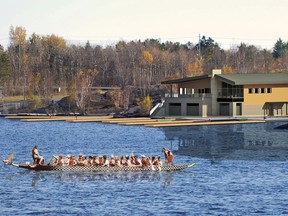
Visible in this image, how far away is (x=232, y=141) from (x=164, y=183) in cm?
3853

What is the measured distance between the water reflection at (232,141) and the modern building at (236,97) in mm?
14967

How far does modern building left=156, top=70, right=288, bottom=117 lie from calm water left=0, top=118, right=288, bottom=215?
3814 cm

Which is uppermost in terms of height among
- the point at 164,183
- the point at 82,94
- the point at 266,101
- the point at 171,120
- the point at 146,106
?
the point at 82,94

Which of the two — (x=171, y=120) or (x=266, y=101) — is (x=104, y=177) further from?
(x=266, y=101)

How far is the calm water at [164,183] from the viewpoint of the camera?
53469 millimetres

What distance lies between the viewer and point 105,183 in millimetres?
63094

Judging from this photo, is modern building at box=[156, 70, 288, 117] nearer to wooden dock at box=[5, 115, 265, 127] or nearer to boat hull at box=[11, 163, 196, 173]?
wooden dock at box=[5, 115, 265, 127]

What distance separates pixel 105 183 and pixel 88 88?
4843 inches

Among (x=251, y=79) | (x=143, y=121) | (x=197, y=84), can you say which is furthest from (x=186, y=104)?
(x=251, y=79)

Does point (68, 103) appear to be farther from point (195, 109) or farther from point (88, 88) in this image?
point (195, 109)

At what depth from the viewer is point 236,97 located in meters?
142

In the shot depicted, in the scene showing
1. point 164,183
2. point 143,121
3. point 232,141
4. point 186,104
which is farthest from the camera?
point 186,104

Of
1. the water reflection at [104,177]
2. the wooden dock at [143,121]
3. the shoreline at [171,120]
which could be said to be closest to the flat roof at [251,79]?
the shoreline at [171,120]

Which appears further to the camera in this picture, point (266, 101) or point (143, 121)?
point (266, 101)
